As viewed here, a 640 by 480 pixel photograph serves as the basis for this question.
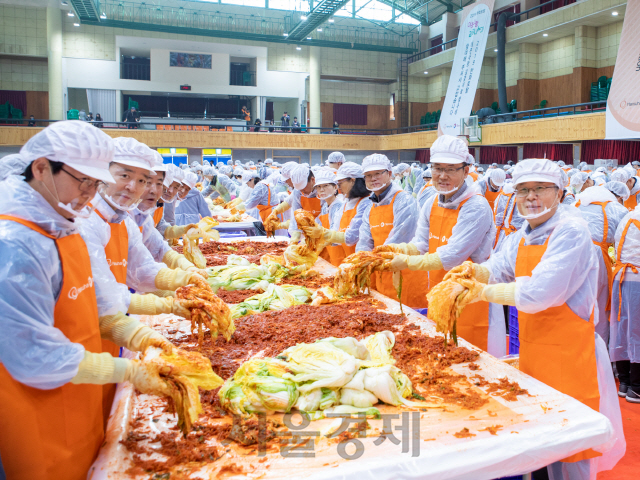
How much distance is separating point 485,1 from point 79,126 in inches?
635

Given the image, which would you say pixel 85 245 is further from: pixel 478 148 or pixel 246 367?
pixel 478 148

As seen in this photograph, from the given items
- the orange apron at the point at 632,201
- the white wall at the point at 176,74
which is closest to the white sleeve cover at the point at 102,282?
the orange apron at the point at 632,201

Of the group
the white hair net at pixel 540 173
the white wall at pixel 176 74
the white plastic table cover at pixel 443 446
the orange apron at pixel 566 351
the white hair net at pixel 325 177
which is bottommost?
the white plastic table cover at pixel 443 446

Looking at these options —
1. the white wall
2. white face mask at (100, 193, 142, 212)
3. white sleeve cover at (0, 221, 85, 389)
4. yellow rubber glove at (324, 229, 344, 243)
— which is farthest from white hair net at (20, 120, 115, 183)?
the white wall

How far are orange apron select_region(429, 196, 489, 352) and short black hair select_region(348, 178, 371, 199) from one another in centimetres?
107

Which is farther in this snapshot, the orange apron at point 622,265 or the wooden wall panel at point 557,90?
the wooden wall panel at point 557,90

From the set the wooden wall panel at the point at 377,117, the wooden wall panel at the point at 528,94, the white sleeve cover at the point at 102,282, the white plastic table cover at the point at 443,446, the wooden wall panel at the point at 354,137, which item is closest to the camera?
the white plastic table cover at the point at 443,446

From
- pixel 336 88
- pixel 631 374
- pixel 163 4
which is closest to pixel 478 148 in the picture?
pixel 336 88

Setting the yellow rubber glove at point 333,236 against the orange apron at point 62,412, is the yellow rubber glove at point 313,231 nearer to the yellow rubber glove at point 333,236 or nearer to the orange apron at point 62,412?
the yellow rubber glove at point 333,236

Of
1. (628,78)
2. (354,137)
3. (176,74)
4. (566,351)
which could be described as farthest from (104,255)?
(176,74)

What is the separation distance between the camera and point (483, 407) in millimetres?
1954

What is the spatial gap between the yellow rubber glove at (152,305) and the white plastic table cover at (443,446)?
0.38 metres

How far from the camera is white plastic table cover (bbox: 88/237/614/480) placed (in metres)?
1.60

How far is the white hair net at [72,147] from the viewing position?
148cm
